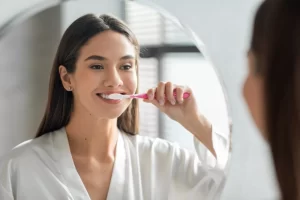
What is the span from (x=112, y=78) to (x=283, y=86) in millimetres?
219

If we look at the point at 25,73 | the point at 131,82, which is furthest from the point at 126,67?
the point at 25,73

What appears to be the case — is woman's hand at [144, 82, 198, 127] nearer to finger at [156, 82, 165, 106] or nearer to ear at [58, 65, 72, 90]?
finger at [156, 82, 165, 106]

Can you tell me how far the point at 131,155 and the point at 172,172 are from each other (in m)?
0.06

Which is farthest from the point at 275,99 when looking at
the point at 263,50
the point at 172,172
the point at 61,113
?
the point at 61,113

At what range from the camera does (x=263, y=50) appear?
0.55 metres

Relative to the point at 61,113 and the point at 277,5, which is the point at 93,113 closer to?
the point at 61,113

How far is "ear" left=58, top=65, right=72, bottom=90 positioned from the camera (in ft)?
1.89

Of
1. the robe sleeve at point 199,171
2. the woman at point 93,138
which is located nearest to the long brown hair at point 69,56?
the woman at point 93,138

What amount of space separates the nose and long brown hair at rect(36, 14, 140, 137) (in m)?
0.04

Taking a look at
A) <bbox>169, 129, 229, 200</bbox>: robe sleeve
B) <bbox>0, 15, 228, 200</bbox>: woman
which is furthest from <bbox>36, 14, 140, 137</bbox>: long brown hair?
<bbox>169, 129, 229, 200</bbox>: robe sleeve

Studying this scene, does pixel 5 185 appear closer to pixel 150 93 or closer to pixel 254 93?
pixel 150 93

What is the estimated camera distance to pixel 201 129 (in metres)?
0.63

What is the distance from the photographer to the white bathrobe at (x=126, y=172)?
57 centimetres

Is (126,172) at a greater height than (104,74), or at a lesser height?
lesser
